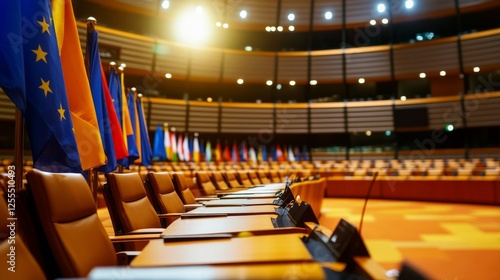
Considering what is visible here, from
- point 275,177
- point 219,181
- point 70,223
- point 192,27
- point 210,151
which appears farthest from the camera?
point 192,27

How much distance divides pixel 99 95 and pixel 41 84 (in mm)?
1420

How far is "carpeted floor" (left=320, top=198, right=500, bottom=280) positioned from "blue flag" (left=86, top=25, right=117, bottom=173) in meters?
2.59

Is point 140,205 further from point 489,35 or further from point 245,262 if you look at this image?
point 489,35

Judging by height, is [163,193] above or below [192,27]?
below

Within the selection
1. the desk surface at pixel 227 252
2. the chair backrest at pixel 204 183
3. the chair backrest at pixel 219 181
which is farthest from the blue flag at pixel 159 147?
the desk surface at pixel 227 252

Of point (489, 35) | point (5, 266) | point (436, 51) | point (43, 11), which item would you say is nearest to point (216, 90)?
point (436, 51)

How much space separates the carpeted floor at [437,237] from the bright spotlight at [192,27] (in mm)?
10425

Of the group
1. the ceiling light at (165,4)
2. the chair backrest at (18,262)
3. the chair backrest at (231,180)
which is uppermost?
the ceiling light at (165,4)

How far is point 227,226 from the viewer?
1.60 metres

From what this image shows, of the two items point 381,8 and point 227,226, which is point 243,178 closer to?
point 227,226

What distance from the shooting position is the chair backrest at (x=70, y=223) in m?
1.16

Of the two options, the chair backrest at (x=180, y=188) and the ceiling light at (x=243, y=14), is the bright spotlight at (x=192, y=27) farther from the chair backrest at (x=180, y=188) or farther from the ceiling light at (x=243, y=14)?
the chair backrest at (x=180, y=188)

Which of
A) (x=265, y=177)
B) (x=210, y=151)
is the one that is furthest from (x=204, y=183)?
(x=210, y=151)

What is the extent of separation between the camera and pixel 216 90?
17250 mm
